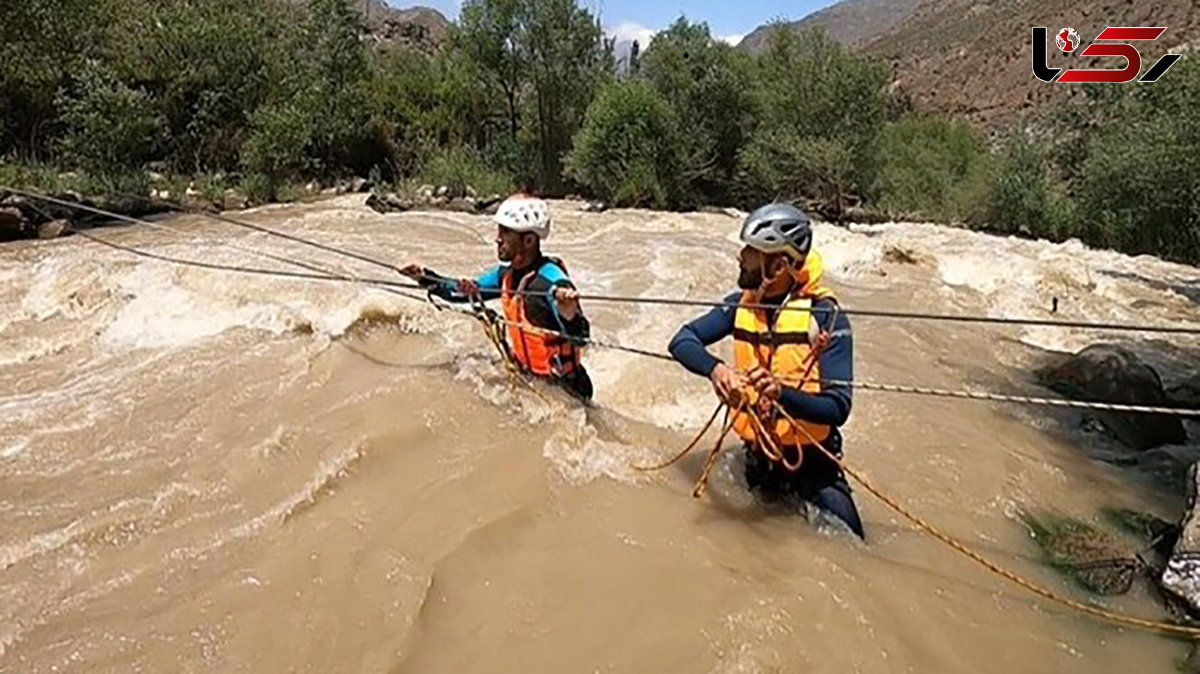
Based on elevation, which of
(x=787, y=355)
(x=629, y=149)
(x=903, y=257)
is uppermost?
(x=629, y=149)

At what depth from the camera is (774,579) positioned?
3.43m

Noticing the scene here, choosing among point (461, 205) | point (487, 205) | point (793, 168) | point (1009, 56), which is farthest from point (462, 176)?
point (1009, 56)

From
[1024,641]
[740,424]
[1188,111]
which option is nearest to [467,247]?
[740,424]

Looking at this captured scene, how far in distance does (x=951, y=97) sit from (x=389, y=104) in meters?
39.8

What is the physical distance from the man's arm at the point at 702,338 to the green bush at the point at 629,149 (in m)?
19.7

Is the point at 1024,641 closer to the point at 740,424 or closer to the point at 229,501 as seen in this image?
the point at 740,424

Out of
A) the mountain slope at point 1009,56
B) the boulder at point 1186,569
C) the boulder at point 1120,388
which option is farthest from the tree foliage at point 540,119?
the boulder at point 1186,569

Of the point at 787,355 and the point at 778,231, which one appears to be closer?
the point at 778,231

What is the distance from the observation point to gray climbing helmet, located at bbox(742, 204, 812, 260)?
342 cm

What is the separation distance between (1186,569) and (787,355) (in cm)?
200

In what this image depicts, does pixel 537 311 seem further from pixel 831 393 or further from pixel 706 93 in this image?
pixel 706 93

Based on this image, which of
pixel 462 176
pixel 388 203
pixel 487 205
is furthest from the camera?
pixel 462 176

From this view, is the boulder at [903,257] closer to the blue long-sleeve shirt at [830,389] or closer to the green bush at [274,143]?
the blue long-sleeve shirt at [830,389]

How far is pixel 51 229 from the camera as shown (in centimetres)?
1383
